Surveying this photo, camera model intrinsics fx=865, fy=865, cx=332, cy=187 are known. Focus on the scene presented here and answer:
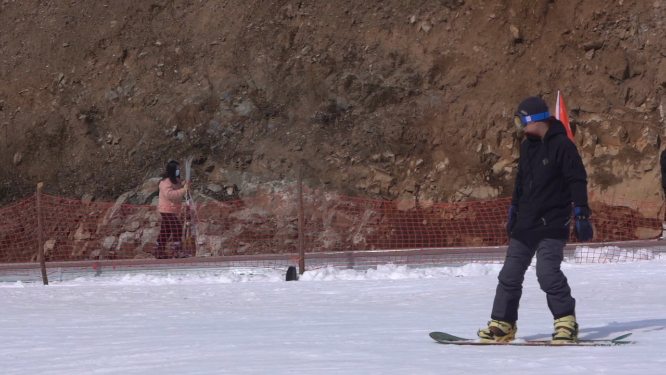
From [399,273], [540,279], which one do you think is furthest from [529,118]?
[399,273]

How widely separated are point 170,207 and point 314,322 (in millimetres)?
6740

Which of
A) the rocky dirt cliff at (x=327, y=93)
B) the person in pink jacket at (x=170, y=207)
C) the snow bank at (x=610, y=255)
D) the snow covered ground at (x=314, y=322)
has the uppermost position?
the rocky dirt cliff at (x=327, y=93)

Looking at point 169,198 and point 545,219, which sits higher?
point 169,198

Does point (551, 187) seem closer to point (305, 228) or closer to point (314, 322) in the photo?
point (314, 322)

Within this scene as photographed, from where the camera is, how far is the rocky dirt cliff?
787 inches

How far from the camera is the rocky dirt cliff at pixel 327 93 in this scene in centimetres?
1998

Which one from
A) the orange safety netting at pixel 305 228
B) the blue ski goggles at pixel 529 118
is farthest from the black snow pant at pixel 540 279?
the orange safety netting at pixel 305 228

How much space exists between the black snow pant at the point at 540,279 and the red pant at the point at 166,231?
28.5 feet

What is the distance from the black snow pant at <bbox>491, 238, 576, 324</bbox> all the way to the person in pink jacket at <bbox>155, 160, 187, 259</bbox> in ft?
28.5

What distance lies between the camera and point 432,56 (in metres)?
22.2

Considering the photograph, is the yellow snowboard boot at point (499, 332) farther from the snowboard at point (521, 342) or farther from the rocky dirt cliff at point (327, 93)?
the rocky dirt cliff at point (327, 93)

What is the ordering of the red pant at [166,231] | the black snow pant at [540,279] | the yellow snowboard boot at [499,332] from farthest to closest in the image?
the red pant at [166,231], the yellow snowboard boot at [499,332], the black snow pant at [540,279]

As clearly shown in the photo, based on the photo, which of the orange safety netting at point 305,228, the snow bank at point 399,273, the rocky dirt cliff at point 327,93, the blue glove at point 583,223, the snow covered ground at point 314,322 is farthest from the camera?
the rocky dirt cliff at point 327,93

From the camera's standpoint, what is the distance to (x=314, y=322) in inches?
297
